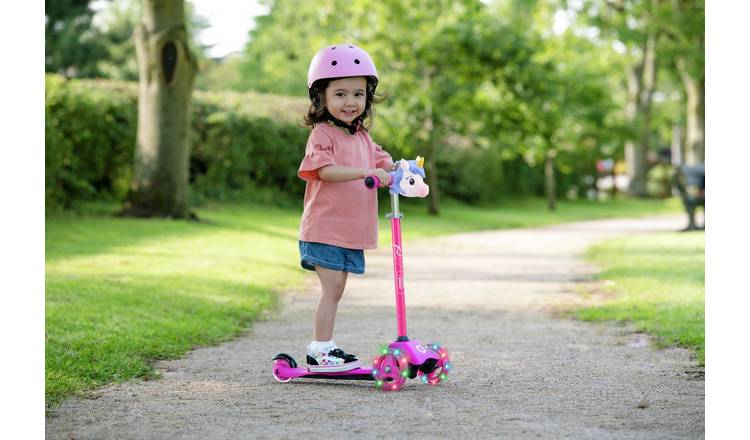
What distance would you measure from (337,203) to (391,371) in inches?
33.2

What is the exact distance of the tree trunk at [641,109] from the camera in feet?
116

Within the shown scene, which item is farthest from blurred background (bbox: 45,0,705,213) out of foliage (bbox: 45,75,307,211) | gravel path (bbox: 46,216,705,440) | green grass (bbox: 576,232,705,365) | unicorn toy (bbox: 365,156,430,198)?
unicorn toy (bbox: 365,156,430,198)

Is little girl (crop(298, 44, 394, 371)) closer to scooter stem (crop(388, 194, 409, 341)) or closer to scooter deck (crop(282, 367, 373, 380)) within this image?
scooter deck (crop(282, 367, 373, 380))

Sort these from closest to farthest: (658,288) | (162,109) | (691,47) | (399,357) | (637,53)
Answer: (399,357) → (658,288) → (162,109) → (691,47) → (637,53)

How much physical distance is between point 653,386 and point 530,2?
73.4ft

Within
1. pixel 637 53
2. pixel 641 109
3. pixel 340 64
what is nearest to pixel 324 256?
pixel 340 64

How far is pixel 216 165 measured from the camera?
19.1 meters

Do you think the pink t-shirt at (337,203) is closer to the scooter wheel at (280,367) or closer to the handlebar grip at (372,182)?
the handlebar grip at (372,182)

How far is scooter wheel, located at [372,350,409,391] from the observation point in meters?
4.70

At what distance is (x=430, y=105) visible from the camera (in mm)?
19562

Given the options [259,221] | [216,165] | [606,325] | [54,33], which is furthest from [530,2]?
[606,325]

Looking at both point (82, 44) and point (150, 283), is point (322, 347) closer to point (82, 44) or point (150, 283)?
point (150, 283)

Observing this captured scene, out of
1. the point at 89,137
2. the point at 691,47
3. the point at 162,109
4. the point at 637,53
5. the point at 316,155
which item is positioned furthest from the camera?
the point at 637,53
